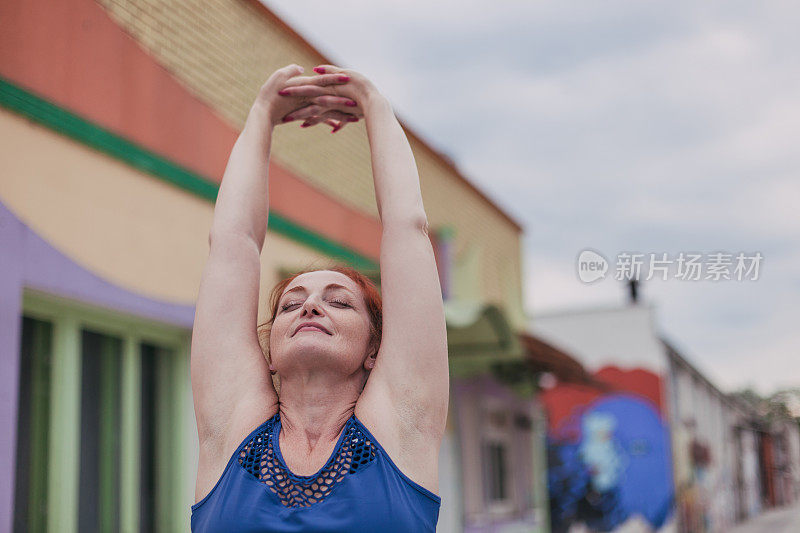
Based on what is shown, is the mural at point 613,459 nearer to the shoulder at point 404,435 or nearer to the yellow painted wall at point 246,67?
the yellow painted wall at point 246,67

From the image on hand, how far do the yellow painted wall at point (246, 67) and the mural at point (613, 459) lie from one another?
33.1 feet

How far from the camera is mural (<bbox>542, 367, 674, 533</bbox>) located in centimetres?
1830

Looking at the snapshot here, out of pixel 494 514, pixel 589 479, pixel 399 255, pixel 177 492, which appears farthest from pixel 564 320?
pixel 399 255

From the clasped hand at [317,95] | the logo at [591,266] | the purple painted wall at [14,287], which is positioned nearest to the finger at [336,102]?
the clasped hand at [317,95]

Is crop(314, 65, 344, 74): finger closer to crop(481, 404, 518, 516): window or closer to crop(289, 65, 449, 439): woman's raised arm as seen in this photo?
crop(289, 65, 449, 439): woman's raised arm

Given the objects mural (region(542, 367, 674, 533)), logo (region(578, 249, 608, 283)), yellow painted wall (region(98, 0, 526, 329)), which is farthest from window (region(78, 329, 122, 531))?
mural (region(542, 367, 674, 533))

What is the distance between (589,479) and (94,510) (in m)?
15.7

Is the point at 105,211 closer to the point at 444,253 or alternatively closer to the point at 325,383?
the point at 325,383

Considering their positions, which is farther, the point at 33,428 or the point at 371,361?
the point at 33,428

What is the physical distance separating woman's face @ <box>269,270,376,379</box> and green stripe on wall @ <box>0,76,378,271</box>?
2.66 m

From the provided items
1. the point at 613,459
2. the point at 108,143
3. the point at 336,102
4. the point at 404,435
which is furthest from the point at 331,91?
the point at 613,459

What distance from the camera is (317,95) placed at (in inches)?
83.8

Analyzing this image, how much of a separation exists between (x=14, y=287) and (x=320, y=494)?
276 centimetres

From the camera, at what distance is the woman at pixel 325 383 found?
1629 mm
